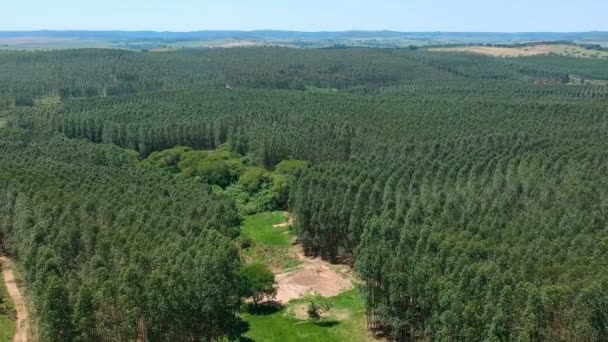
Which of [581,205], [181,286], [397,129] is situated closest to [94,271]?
[181,286]

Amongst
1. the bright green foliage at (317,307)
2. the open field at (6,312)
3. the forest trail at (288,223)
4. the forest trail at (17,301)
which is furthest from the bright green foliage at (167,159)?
the bright green foliage at (317,307)

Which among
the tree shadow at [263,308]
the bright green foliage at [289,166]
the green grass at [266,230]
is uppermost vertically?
the bright green foliage at [289,166]

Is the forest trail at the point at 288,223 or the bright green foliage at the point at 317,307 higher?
the bright green foliage at the point at 317,307

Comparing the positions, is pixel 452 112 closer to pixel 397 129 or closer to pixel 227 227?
pixel 397 129

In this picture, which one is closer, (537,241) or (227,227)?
(537,241)

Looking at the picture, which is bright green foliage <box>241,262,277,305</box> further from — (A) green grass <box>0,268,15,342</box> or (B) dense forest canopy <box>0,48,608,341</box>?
(A) green grass <box>0,268,15,342</box>

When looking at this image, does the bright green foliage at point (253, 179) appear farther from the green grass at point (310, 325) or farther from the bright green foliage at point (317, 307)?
the bright green foliage at point (317, 307)

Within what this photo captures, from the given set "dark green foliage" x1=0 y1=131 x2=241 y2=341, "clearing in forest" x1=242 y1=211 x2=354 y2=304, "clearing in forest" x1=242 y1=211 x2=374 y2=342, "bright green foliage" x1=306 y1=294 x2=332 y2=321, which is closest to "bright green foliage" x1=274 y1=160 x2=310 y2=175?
"clearing in forest" x1=242 y1=211 x2=354 y2=304
